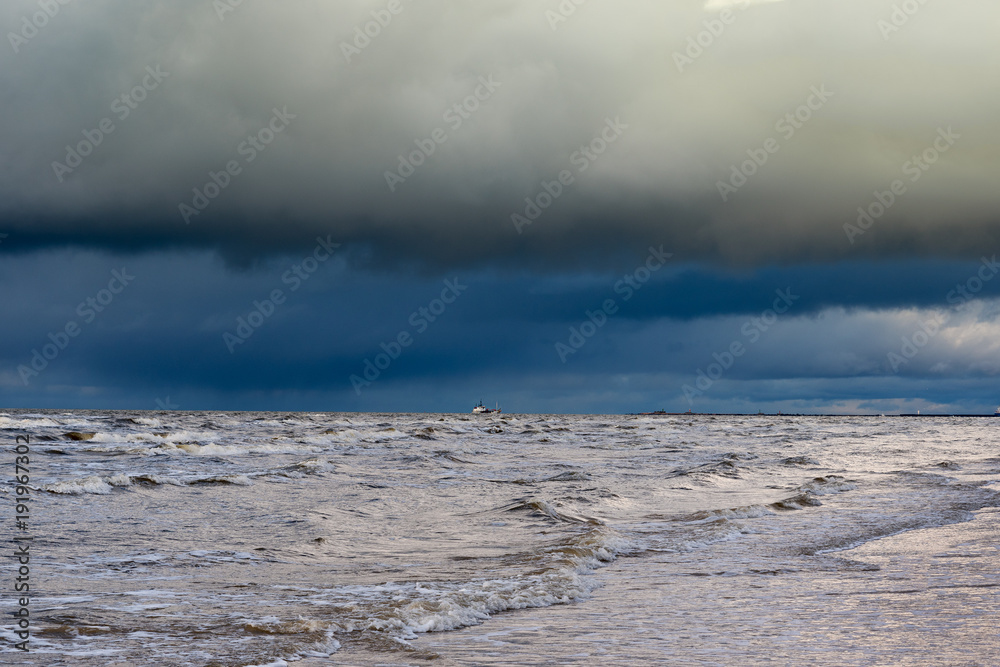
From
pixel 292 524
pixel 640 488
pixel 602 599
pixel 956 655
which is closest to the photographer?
pixel 956 655

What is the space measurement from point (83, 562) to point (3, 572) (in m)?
1.07

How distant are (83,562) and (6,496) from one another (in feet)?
24.9

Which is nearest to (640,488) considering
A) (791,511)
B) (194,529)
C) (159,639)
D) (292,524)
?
(791,511)

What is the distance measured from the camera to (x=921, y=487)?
2097 cm

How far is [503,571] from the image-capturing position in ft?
32.3

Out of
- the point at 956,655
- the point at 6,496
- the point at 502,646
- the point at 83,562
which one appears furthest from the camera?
the point at 6,496

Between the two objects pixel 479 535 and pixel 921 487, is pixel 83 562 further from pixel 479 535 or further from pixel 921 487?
pixel 921 487

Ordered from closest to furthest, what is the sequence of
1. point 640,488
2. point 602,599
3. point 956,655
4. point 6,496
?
point 956,655
point 602,599
point 6,496
point 640,488

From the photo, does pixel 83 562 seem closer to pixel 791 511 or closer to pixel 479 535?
pixel 479 535

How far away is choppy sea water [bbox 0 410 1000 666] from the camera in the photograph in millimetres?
6461

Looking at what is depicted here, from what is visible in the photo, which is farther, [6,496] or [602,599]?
[6,496]

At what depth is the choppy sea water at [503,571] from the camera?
6461mm

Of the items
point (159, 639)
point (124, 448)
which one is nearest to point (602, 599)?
point (159, 639)

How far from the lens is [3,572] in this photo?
357 inches
